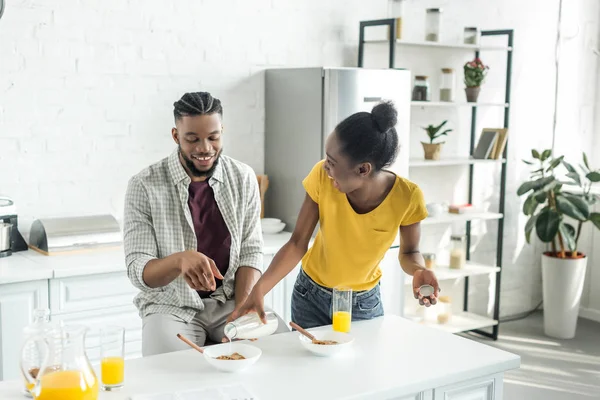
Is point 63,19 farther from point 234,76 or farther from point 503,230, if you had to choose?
point 503,230

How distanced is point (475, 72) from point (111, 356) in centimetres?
326

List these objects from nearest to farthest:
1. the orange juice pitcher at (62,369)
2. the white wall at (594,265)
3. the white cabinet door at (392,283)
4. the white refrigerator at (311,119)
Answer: the orange juice pitcher at (62,369) < the white refrigerator at (311,119) < the white cabinet door at (392,283) < the white wall at (594,265)

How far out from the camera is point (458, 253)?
4633 mm

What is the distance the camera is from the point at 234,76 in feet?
13.1

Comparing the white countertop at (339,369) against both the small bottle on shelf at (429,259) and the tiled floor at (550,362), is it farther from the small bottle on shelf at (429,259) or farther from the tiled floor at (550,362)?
the small bottle on shelf at (429,259)

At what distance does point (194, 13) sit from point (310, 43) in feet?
2.33

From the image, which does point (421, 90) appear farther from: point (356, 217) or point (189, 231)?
point (189, 231)

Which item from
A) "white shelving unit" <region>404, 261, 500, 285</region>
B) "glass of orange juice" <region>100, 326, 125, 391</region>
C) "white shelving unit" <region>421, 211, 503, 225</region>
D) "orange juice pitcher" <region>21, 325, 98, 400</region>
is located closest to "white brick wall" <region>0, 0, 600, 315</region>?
"white shelving unit" <region>421, 211, 503, 225</region>

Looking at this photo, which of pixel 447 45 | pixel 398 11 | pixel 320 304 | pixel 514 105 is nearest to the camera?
pixel 320 304

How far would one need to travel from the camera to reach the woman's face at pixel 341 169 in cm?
240

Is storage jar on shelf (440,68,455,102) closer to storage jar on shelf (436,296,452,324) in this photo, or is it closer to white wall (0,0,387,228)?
white wall (0,0,387,228)

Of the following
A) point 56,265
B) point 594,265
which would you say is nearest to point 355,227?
point 56,265

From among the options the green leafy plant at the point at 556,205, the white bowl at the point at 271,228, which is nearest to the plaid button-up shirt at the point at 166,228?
the white bowl at the point at 271,228

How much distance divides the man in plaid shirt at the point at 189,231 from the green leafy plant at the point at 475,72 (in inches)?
88.9
